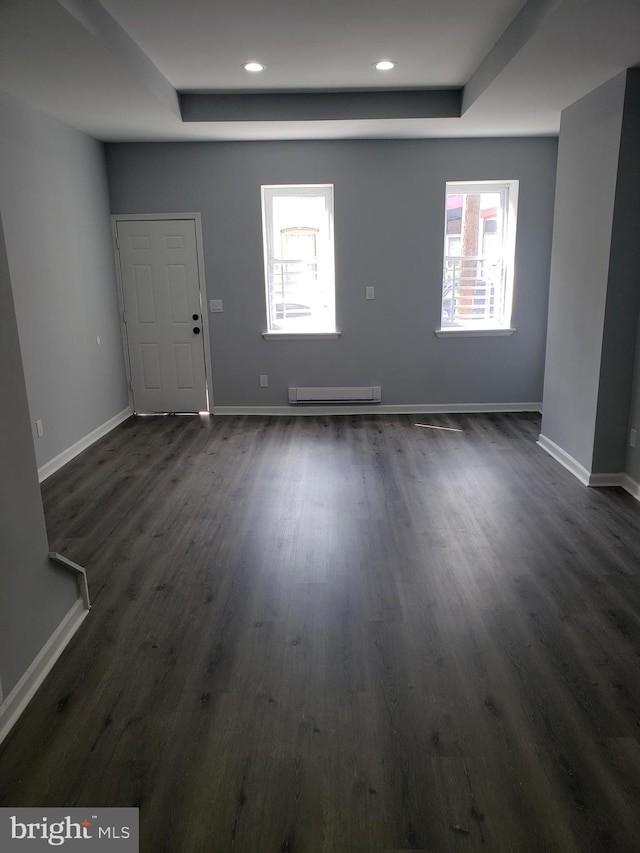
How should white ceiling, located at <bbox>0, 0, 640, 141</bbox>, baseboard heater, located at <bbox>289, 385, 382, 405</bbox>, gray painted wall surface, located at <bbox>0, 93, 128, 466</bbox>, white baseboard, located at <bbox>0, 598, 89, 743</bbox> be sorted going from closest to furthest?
white baseboard, located at <bbox>0, 598, 89, 743</bbox>
white ceiling, located at <bbox>0, 0, 640, 141</bbox>
gray painted wall surface, located at <bbox>0, 93, 128, 466</bbox>
baseboard heater, located at <bbox>289, 385, 382, 405</bbox>

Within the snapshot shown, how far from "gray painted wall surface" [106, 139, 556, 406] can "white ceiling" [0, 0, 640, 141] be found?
2.35 ft

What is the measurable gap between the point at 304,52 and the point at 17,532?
342 cm

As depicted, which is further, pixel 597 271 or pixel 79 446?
pixel 79 446

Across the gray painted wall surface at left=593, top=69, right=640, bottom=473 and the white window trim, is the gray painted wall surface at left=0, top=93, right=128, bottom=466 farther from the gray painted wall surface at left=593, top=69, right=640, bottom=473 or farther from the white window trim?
the gray painted wall surface at left=593, top=69, right=640, bottom=473

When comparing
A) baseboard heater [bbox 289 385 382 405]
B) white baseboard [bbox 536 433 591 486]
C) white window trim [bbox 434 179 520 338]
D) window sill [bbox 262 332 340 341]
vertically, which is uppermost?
white window trim [bbox 434 179 520 338]

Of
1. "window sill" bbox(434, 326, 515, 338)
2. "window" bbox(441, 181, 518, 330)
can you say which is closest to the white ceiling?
"window" bbox(441, 181, 518, 330)

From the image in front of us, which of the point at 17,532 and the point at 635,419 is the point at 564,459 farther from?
the point at 17,532

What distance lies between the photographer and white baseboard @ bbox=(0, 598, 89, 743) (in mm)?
2047

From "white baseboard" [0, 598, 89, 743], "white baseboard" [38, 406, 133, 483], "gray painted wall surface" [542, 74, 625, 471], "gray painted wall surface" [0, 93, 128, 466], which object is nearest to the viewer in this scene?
"white baseboard" [0, 598, 89, 743]

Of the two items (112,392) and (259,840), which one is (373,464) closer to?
(112,392)

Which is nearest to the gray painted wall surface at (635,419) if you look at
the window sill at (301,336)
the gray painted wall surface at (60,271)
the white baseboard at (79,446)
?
the window sill at (301,336)

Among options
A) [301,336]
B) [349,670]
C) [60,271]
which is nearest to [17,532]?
[349,670]

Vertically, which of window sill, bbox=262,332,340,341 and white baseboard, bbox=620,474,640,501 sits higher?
window sill, bbox=262,332,340,341

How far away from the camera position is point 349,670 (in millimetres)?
2322
